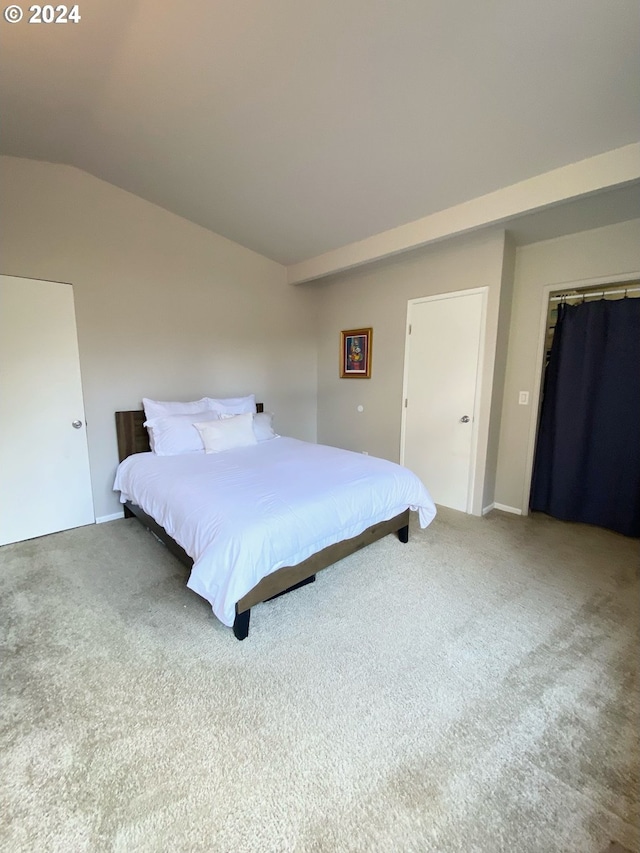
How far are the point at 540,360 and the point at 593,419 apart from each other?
0.64 meters

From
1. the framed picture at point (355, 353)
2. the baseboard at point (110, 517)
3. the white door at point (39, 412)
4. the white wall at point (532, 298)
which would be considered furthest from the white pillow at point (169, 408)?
the white wall at point (532, 298)

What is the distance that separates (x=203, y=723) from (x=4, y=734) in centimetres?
72

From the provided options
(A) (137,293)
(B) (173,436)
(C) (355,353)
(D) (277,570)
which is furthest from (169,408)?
(C) (355,353)

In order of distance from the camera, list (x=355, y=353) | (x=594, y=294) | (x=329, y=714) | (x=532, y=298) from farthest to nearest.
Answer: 1. (x=355, y=353)
2. (x=532, y=298)
3. (x=594, y=294)
4. (x=329, y=714)

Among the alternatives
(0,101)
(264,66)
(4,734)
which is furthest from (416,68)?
(4,734)

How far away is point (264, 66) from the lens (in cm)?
182

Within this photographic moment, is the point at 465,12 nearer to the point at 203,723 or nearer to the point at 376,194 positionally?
the point at 376,194

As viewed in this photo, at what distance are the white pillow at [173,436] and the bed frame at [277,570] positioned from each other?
0.20 metres

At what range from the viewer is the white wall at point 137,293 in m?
2.76

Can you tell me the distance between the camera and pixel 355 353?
427cm

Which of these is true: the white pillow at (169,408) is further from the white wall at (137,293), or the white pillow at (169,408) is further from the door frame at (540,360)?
the door frame at (540,360)

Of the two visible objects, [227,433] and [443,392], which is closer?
[227,433]

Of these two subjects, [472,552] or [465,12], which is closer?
[465,12]

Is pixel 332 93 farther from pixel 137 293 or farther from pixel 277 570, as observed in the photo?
pixel 277 570
